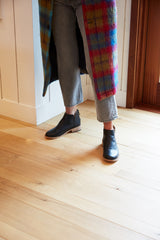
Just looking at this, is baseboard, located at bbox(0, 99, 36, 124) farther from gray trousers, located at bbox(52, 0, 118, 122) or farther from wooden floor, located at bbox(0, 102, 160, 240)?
gray trousers, located at bbox(52, 0, 118, 122)

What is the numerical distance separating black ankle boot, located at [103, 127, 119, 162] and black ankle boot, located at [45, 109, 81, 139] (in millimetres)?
274

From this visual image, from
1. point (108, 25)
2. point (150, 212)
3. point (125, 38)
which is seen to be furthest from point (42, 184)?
point (125, 38)

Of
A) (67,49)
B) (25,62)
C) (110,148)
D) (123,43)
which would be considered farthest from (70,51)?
(123,43)

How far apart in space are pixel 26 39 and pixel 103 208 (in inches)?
43.0

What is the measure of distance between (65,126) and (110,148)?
1.15ft

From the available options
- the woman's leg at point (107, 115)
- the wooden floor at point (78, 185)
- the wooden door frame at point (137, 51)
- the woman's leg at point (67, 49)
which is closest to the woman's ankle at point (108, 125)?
the woman's leg at point (107, 115)


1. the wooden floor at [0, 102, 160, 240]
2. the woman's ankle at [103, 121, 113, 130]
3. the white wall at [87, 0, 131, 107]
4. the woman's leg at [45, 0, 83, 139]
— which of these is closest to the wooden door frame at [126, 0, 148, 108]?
the white wall at [87, 0, 131, 107]

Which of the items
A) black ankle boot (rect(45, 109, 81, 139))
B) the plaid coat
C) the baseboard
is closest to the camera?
the plaid coat

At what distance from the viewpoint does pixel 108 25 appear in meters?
1.47

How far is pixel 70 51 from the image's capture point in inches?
66.4

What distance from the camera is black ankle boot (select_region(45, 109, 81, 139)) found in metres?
1.85

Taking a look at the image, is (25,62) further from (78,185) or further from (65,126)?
(78,185)

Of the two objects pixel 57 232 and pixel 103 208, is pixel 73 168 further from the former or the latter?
pixel 57 232

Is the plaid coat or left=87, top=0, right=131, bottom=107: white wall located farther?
left=87, top=0, right=131, bottom=107: white wall
